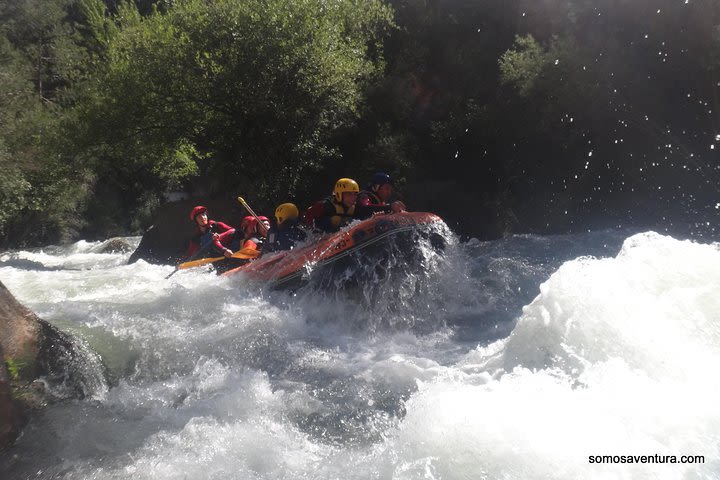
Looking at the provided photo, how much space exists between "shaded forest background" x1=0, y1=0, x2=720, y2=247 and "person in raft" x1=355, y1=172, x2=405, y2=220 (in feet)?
13.8

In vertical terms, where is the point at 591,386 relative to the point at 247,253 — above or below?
below

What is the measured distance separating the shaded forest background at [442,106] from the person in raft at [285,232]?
4878mm

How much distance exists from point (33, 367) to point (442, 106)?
11.5 metres

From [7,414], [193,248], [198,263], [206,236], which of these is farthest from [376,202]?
[7,414]

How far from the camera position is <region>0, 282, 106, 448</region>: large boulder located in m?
3.52

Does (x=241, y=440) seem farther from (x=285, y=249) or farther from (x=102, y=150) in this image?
(x=102, y=150)

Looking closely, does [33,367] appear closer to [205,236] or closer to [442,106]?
[205,236]

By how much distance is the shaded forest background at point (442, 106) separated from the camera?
11.7 meters

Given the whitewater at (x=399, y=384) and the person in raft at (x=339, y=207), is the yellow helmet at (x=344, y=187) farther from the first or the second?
the whitewater at (x=399, y=384)

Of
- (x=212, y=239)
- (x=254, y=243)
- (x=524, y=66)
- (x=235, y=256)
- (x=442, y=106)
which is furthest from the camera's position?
(x=442, y=106)

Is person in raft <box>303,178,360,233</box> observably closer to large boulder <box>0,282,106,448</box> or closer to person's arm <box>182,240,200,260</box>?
person's arm <box>182,240,200,260</box>

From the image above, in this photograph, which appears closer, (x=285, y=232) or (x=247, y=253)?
(x=285, y=232)

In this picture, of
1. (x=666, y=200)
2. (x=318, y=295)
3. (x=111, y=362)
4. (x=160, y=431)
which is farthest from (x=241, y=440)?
(x=666, y=200)

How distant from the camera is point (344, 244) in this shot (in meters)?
6.58
